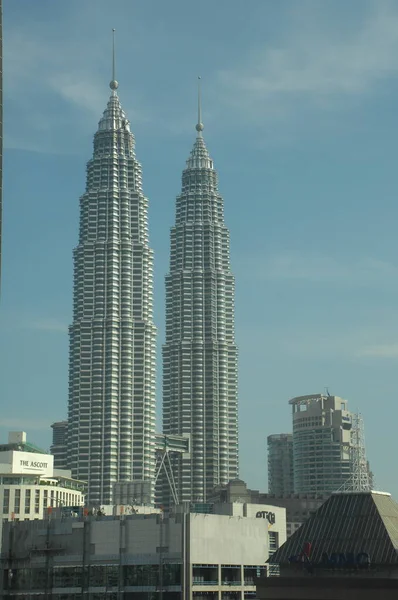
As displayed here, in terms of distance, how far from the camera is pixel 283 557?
150 meters

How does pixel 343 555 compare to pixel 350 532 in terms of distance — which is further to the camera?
pixel 350 532

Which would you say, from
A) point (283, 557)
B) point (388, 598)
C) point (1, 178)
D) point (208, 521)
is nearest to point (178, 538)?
point (208, 521)

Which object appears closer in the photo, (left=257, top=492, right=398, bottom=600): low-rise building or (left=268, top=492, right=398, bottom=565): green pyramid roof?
(left=257, top=492, right=398, bottom=600): low-rise building

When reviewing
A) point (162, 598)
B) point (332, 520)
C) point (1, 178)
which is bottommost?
point (162, 598)

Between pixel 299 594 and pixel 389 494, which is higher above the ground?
pixel 389 494

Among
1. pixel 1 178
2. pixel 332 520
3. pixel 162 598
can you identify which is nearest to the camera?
pixel 1 178

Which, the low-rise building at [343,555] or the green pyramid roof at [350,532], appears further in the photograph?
the green pyramid roof at [350,532]

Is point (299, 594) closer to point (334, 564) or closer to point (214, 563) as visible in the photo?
point (334, 564)

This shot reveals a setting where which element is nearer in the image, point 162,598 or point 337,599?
point 337,599

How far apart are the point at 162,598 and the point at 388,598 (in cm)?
6384

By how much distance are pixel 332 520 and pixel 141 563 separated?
2132 inches

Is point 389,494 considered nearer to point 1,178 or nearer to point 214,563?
point 214,563

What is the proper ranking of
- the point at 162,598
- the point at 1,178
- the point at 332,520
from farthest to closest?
the point at 162,598
the point at 332,520
the point at 1,178

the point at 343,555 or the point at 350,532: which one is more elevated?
the point at 350,532
